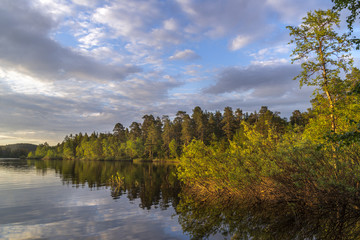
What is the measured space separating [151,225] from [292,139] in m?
11.6

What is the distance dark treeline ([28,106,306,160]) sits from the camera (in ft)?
276

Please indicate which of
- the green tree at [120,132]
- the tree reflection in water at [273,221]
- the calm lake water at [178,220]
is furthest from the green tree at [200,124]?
the tree reflection in water at [273,221]

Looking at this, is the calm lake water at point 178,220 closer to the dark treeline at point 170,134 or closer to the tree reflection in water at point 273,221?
the tree reflection in water at point 273,221

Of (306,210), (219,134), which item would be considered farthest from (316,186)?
(219,134)

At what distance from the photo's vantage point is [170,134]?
10050 centimetres

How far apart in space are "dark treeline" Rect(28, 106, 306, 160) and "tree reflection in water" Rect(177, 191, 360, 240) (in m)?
49.5

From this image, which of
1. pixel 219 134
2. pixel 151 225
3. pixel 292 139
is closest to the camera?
pixel 151 225

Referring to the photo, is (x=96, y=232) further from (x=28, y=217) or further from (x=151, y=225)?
(x=28, y=217)

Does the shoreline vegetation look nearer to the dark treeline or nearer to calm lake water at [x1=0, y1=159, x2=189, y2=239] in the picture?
calm lake water at [x1=0, y1=159, x2=189, y2=239]

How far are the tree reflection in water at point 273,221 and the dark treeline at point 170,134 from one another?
49.5m

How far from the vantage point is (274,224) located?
12898mm

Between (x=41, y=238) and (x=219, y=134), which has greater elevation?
(x=219, y=134)

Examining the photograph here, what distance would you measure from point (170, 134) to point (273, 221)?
87.7m

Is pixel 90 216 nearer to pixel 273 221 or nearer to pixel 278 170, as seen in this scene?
pixel 273 221
